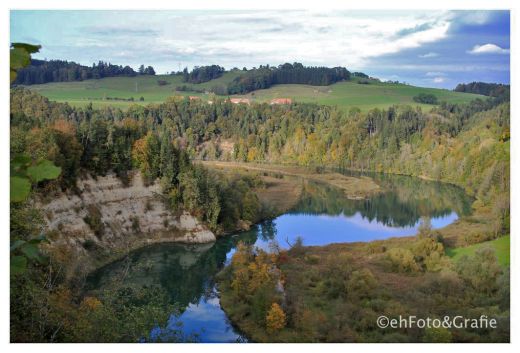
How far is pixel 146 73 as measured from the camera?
89.4 m

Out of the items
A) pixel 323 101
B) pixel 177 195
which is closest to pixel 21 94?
pixel 177 195

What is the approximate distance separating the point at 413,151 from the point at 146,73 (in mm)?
46737

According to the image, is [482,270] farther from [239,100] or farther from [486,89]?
[239,100]

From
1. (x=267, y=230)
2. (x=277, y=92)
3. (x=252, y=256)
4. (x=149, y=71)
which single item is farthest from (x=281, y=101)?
(x=252, y=256)

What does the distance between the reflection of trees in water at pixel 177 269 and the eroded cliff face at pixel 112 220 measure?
0.93 m

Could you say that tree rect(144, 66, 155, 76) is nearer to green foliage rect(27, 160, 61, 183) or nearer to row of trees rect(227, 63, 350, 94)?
row of trees rect(227, 63, 350, 94)

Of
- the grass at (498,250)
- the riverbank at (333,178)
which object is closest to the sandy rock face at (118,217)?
the grass at (498,250)

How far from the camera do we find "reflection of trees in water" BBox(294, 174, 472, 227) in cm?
4128

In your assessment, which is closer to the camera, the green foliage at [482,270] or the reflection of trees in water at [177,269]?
the green foliage at [482,270]

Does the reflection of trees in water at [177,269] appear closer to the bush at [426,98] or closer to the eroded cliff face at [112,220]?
the eroded cliff face at [112,220]

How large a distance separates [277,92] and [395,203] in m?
53.4

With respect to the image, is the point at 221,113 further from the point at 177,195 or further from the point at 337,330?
the point at 337,330

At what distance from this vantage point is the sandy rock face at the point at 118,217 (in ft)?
89.3

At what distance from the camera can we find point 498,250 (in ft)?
69.9
